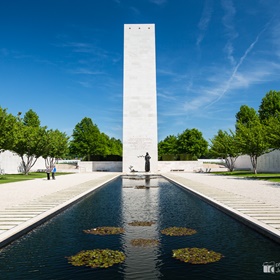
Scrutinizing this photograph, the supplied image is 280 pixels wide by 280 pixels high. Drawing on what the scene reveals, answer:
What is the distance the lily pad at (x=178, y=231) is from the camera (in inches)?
301

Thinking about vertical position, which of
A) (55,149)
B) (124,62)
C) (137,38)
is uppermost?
(137,38)

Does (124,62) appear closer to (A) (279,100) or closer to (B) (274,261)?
(A) (279,100)

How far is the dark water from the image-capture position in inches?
200

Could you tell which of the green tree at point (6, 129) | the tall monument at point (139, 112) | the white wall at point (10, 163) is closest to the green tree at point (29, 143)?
the white wall at point (10, 163)

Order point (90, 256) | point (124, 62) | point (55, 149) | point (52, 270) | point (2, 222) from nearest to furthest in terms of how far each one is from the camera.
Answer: point (52, 270)
point (90, 256)
point (2, 222)
point (55, 149)
point (124, 62)

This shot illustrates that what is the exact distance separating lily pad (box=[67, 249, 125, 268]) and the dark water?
15 cm

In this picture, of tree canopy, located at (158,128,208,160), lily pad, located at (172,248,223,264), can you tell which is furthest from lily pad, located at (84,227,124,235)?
tree canopy, located at (158,128,208,160)

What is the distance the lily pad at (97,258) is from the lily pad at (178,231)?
6.24 feet

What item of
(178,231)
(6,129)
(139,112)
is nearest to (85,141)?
(139,112)

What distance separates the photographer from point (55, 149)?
44.0 m

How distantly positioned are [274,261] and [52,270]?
3872mm

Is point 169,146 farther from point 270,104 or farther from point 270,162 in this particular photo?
point 270,162

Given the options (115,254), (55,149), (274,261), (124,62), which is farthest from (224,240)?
(124,62)

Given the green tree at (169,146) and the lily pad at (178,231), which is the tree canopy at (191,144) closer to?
the green tree at (169,146)
